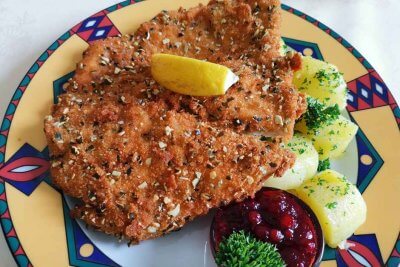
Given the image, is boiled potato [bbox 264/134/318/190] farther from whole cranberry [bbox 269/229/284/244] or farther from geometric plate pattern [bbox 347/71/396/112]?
geometric plate pattern [bbox 347/71/396/112]

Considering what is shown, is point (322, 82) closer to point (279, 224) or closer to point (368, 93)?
point (368, 93)

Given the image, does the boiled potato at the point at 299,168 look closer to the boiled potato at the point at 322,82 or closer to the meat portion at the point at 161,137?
the meat portion at the point at 161,137

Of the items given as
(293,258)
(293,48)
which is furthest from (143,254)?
(293,48)

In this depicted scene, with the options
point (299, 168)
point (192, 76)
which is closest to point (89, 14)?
point (192, 76)

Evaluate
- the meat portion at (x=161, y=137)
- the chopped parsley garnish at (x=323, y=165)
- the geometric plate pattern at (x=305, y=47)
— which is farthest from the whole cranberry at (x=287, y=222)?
the geometric plate pattern at (x=305, y=47)

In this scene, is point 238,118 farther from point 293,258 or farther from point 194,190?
point 293,258

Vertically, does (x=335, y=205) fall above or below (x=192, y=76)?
below
